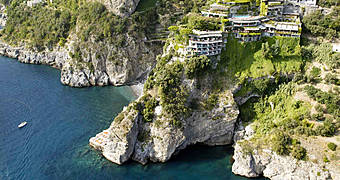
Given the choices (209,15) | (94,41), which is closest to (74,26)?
(94,41)

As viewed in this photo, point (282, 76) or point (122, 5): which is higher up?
point (122, 5)

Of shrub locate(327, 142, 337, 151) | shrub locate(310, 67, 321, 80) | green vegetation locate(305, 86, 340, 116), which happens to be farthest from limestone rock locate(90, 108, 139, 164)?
shrub locate(310, 67, 321, 80)

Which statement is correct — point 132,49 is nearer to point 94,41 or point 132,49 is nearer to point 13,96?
point 94,41

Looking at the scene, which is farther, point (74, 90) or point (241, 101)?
point (74, 90)

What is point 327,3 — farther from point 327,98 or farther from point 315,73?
point 327,98

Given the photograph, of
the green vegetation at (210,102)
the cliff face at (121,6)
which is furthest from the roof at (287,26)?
the cliff face at (121,6)

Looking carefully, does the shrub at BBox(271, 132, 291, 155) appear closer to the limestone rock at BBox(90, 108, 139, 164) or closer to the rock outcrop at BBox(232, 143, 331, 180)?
the rock outcrop at BBox(232, 143, 331, 180)

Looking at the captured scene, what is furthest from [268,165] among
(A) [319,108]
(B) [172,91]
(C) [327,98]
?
(B) [172,91]
